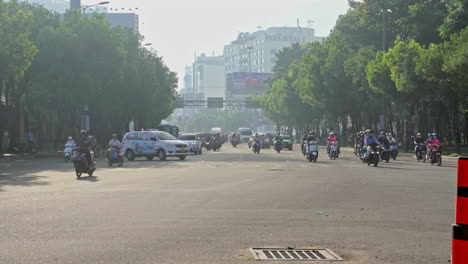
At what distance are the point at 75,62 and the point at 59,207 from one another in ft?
128

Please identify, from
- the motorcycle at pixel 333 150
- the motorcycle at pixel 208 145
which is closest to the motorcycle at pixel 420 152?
the motorcycle at pixel 333 150

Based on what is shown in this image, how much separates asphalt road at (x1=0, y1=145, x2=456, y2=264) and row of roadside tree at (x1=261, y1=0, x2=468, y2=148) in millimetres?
25152

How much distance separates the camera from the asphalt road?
8.51 meters

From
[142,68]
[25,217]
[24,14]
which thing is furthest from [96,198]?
[142,68]

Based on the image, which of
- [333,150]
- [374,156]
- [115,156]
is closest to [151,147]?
[115,156]

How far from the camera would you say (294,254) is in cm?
845

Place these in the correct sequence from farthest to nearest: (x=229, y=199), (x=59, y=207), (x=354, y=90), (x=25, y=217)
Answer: (x=354, y=90) → (x=229, y=199) → (x=59, y=207) → (x=25, y=217)

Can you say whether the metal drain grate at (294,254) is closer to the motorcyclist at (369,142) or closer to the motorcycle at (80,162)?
the motorcycle at (80,162)

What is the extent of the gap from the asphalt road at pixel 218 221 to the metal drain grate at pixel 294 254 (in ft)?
0.57

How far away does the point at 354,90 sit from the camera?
6688 cm

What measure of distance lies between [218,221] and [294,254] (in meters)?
3.24

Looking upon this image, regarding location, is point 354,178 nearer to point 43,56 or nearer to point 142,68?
point 43,56

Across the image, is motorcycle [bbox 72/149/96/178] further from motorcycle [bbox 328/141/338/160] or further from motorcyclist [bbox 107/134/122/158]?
motorcycle [bbox 328/141/338/160]

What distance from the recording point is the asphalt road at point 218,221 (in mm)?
8508
